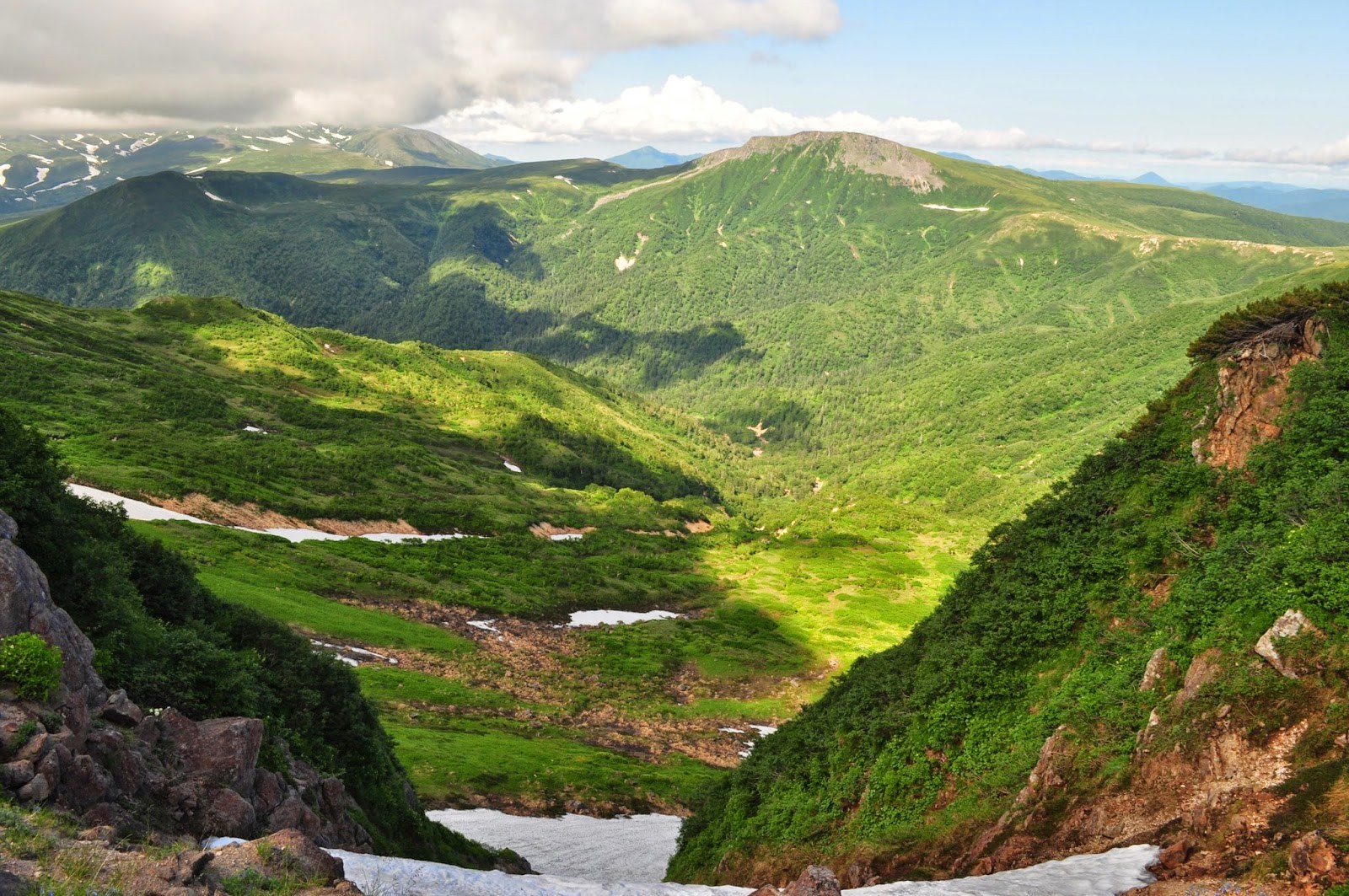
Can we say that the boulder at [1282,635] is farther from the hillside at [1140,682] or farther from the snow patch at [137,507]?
the snow patch at [137,507]

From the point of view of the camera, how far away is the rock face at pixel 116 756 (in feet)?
43.9

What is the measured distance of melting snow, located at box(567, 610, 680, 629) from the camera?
318 ft

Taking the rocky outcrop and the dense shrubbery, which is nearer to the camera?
the dense shrubbery

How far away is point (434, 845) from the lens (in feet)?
95.0

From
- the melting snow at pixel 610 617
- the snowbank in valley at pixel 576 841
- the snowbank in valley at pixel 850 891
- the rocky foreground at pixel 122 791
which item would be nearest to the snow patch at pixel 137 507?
the melting snow at pixel 610 617

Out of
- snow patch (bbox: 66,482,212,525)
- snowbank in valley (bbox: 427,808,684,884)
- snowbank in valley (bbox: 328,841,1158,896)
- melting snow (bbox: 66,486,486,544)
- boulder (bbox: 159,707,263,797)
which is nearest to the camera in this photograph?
snowbank in valley (bbox: 328,841,1158,896)

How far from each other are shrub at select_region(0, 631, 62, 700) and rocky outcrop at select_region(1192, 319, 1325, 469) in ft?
104

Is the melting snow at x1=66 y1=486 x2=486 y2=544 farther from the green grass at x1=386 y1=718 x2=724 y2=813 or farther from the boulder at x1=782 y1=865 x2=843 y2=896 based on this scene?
the boulder at x1=782 y1=865 x2=843 y2=896

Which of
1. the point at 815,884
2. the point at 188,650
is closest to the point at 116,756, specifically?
the point at 188,650

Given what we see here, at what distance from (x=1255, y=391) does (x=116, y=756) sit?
33037mm

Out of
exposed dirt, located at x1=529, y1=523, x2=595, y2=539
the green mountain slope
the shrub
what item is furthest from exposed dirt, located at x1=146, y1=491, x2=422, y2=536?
the shrub

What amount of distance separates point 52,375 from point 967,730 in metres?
173

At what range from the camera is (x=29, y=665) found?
14.1 metres

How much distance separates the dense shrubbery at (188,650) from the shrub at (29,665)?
0.09 meters
